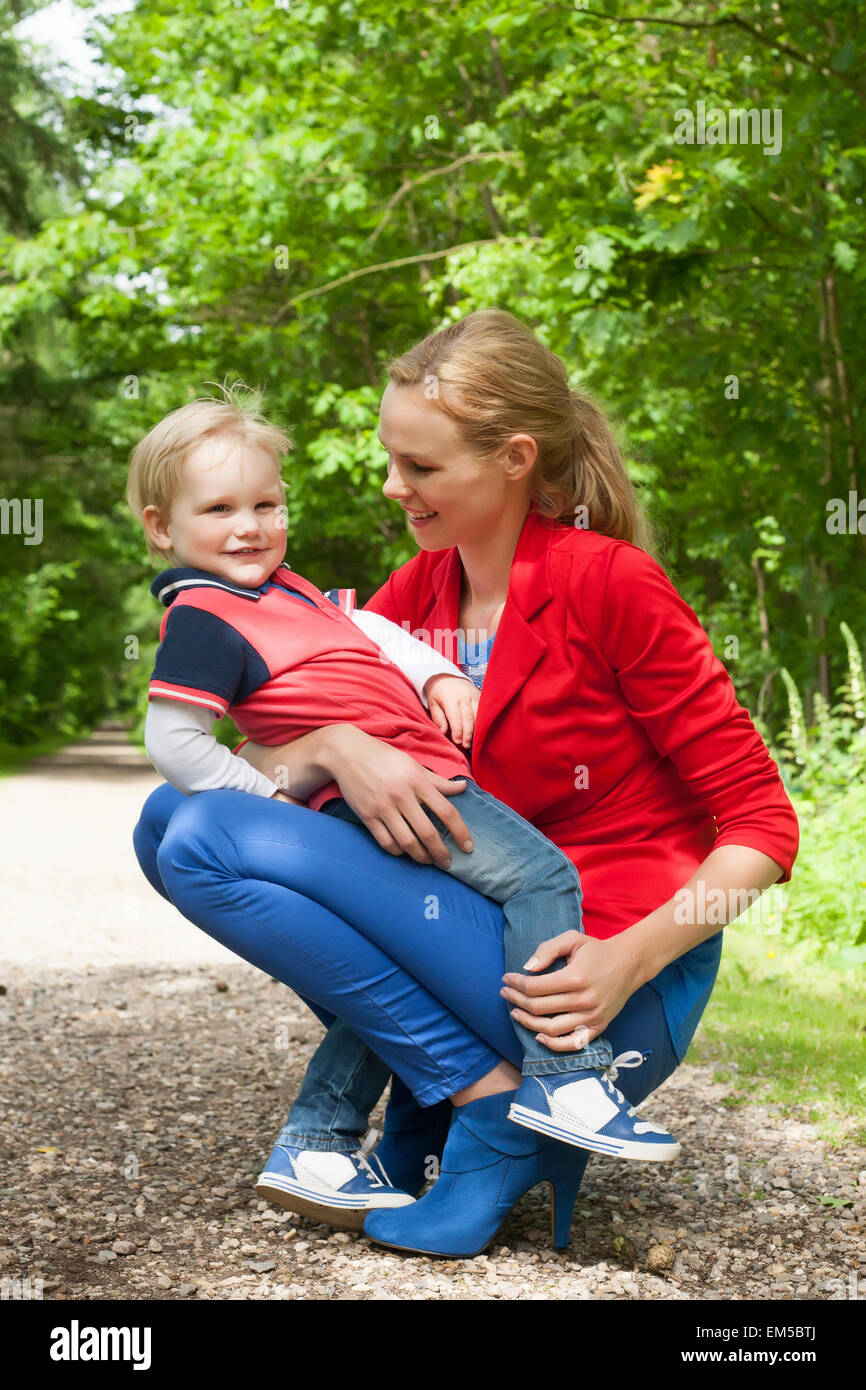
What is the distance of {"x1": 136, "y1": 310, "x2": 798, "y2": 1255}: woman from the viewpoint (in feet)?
6.72

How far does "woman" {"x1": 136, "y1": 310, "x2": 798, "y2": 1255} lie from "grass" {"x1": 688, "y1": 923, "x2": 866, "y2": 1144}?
107 cm

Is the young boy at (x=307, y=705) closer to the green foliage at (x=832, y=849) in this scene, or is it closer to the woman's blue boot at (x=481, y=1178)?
the woman's blue boot at (x=481, y=1178)

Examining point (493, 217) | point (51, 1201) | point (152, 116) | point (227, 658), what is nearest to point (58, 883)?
point (51, 1201)

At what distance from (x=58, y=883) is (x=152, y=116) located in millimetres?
10551

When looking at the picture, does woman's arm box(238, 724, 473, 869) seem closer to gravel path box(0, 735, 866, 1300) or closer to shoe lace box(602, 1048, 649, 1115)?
shoe lace box(602, 1048, 649, 1115)

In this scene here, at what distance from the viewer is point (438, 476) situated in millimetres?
2318

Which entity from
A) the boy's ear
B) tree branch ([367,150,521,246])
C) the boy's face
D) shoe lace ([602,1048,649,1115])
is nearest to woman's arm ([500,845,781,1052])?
shoe lace ([602,1048,649,1115])

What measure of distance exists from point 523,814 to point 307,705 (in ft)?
1.43

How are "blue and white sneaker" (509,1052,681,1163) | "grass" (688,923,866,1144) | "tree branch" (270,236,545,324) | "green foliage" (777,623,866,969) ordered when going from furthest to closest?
"tree branch" (270,236,545,324)
"green foliage" (777,623,866,969)
"grass" (688,923,866,1144)
"blue and white sneaker" (509,1052,681,1163)

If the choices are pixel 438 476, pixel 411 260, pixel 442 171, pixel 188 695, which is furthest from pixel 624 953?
pixel 411 260

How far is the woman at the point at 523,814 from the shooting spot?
205 centimetres

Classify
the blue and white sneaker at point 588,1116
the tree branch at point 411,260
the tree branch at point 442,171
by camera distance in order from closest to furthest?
1. the blue and white sneaker at point 588,1116
2. the tree branch at point 442,171
3. the tree branch at point 411,260

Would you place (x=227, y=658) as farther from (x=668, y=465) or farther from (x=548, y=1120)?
(x=668, y=465)

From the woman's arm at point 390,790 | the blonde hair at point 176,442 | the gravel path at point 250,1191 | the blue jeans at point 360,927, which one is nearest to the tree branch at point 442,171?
the gravel path at point 250,1191
